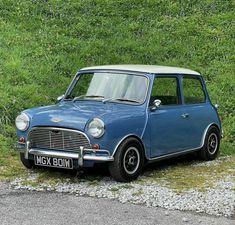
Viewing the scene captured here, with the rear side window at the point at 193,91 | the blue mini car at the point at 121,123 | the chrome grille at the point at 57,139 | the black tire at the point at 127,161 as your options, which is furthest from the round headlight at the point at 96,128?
the rear side window at the point at 193,91

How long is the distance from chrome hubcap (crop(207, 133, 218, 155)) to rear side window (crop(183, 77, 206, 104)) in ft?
2.20

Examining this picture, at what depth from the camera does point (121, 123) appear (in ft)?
22.8

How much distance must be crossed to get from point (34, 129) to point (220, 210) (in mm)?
2933

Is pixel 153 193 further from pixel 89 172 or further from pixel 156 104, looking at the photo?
pixel 156 104

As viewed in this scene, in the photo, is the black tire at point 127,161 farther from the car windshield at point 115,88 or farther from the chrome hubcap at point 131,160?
the car windshield at point 115,88

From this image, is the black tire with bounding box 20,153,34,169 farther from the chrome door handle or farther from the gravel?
the chrome door handle

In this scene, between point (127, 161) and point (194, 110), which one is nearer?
point (127, 161)

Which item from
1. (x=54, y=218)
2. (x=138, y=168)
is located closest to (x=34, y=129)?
(x=138, y=168)

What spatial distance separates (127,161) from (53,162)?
1040mm

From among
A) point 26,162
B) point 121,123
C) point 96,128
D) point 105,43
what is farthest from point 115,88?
point 105,43

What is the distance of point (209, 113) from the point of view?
897 centimetres

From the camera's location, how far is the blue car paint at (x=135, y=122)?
22.5 ft

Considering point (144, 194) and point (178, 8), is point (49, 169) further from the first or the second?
point (178, 8)

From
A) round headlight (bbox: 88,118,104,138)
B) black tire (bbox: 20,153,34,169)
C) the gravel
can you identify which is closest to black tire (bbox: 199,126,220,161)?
the gravel
